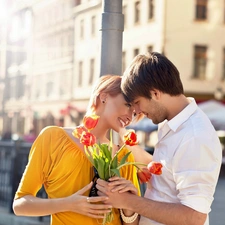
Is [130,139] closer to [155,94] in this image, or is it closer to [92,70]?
[155,94]

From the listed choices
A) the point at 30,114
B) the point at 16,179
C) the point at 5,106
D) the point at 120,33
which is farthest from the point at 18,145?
the point at 5,106

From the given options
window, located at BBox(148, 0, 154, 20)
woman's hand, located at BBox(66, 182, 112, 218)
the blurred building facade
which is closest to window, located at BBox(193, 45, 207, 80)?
the blurred building facade

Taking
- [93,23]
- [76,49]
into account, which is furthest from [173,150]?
[76,49]

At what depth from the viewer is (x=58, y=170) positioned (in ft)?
9.71

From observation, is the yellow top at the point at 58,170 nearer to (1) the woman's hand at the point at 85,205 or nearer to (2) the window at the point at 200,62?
(1) the woman's hand at the point at 85,205

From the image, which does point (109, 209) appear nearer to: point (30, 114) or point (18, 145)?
point (18, 145)

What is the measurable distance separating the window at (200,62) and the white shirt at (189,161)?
31.0 meters

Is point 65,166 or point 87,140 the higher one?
point 87,140

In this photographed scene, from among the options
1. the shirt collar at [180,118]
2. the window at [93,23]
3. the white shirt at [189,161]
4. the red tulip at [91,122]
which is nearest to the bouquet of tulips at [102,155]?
the red tulip at [91,122]

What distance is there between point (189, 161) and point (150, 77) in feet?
1.16

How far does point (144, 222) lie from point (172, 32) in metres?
31.2

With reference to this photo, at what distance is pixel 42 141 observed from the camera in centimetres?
299

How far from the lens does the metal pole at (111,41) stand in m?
3.88

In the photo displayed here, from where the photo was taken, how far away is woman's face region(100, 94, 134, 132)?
292 cm
